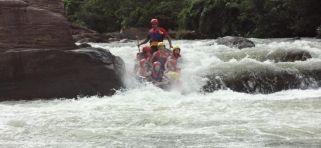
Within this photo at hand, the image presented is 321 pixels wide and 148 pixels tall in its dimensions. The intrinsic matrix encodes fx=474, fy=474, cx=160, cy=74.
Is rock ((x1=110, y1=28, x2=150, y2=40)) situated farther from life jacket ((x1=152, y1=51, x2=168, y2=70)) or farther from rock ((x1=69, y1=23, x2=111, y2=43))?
life jacket ((x1=152, y1=51, x2=168, y2=70))

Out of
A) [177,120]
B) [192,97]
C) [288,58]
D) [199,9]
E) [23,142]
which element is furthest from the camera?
[199,9]

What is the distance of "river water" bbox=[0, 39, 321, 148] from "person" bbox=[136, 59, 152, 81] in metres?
0.51

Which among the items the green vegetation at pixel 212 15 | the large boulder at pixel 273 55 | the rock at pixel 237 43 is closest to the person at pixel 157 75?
the large boulder at pixel 273 55

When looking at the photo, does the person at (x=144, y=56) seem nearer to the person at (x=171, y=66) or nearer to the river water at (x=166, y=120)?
the person at (x=171, y=66)

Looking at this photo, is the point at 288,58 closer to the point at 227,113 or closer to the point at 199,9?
the point at 227,113

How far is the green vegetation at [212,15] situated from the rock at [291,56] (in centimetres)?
1024

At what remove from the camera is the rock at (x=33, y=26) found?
33.2 ft

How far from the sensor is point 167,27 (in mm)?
34438

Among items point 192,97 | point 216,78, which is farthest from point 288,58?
point 192,97

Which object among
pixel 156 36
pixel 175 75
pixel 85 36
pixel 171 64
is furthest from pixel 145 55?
pixel 85 36

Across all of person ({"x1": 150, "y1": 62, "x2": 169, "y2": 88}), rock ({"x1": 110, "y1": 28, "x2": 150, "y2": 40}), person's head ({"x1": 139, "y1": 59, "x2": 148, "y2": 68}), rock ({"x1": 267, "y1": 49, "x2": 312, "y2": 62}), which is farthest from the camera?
rock ({"x1": 110, "y1": 28, "x2": 150, "y2": 40})

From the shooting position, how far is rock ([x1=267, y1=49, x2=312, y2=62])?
43.1 feet

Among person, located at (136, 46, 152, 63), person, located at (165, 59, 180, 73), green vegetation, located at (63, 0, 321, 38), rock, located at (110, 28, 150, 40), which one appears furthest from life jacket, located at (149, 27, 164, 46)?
rock, located at (110, 28, 150, 40)

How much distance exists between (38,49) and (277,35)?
17.5 meters
